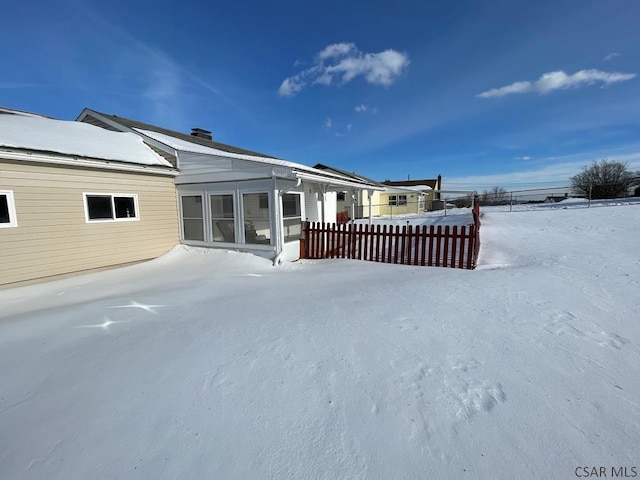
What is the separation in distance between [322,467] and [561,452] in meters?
1.49

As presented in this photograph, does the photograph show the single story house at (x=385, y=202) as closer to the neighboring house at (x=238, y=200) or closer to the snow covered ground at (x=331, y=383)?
the neighboring house at (x=238, y=200)

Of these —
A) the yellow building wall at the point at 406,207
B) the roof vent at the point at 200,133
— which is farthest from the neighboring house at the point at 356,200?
the roof vent at the point at 200,133

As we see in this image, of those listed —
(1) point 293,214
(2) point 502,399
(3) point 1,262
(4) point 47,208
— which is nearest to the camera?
(2) point 502,399

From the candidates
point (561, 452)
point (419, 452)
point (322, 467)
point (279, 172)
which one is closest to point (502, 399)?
point (561, 452)

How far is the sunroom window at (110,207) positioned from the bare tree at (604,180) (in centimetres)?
3155

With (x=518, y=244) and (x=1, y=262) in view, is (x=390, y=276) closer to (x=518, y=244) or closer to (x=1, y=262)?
(x=518, y=244)

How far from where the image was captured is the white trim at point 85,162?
6231 millimetres

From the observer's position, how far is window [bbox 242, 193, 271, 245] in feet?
27.5

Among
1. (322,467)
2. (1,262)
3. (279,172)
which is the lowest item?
(322,467)

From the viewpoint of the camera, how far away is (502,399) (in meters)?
2.33

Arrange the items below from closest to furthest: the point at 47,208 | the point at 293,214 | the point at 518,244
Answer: the point at 47,208 < the point at 518,244 < the point at 293,214

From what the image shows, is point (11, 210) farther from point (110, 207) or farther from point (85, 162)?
point (110, 207)

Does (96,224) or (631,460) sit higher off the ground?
(96,224)

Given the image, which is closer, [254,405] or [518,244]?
[254,405]
